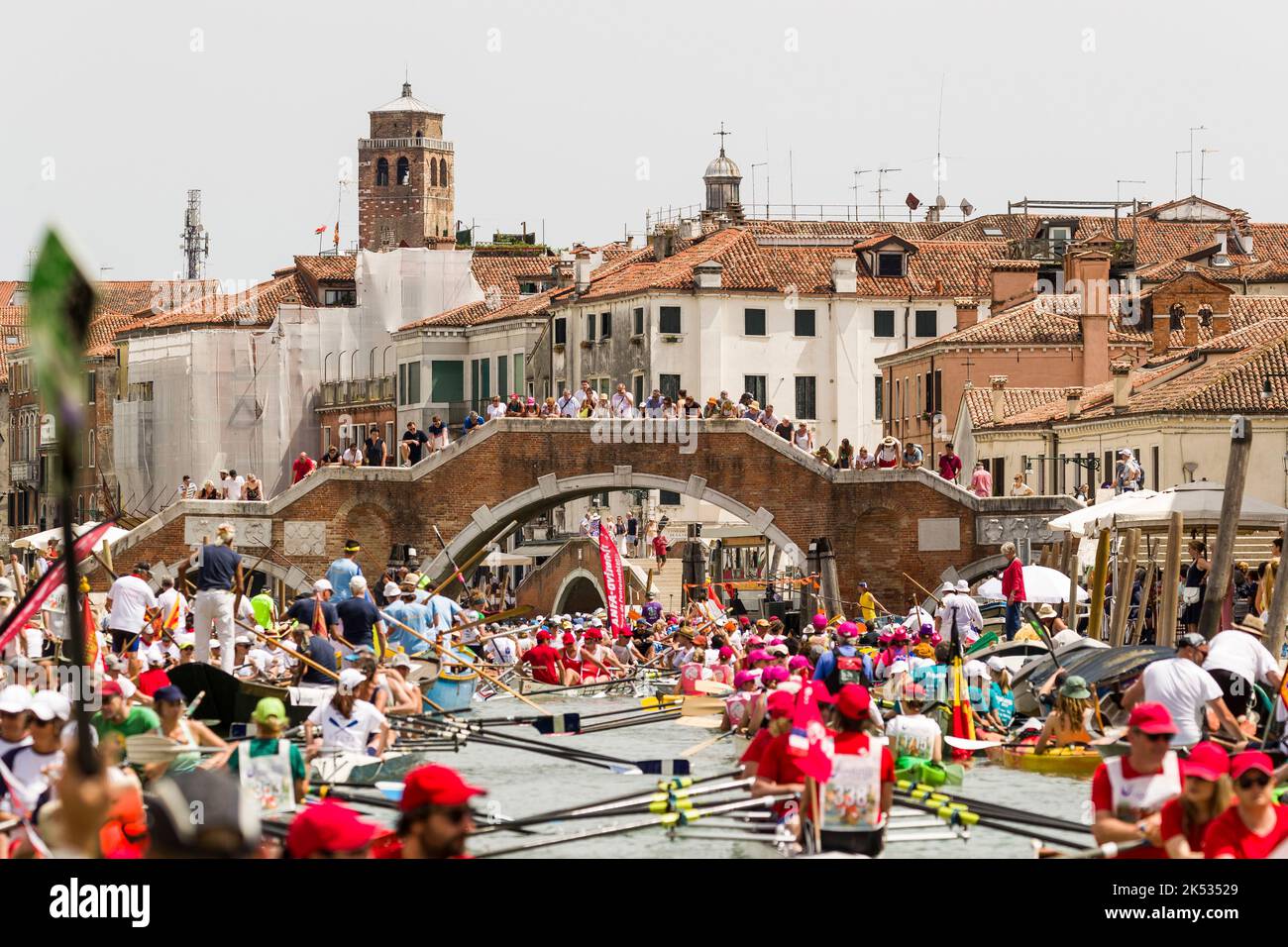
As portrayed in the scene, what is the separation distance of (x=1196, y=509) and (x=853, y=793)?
11431 mm

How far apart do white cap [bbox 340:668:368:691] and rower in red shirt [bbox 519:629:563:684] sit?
11.1 meters

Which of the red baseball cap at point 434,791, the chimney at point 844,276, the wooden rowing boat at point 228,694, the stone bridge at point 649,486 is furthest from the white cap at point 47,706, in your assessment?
the chimney at point 844,276

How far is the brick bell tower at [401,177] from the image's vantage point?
77.9 metres

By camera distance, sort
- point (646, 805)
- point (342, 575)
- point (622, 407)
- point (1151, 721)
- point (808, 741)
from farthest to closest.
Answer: point (622, 407)
point (342, 575)
point (646, 805)
point (808, 741)
point (1151, 721)

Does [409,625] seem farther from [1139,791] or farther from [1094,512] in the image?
[1139,791]

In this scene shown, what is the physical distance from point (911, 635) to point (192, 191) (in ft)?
202

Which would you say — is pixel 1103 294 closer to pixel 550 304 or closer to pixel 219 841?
pixel 550 304

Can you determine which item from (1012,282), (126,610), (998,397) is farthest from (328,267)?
(126,610)

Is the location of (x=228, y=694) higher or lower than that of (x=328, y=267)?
lower

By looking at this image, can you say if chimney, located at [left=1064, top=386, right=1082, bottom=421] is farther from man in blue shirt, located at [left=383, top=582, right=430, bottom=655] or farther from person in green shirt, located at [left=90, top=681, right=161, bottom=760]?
person in green shirt, located at [left=90, top=681, right=161, bottom=760]

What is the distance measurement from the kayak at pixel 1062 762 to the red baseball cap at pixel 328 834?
948 centimetres

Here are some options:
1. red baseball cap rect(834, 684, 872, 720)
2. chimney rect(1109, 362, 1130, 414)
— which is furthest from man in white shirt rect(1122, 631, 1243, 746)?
chimney rect(1109, 362, 1130, 414)

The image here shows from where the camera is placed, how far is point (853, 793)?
12.1 m
